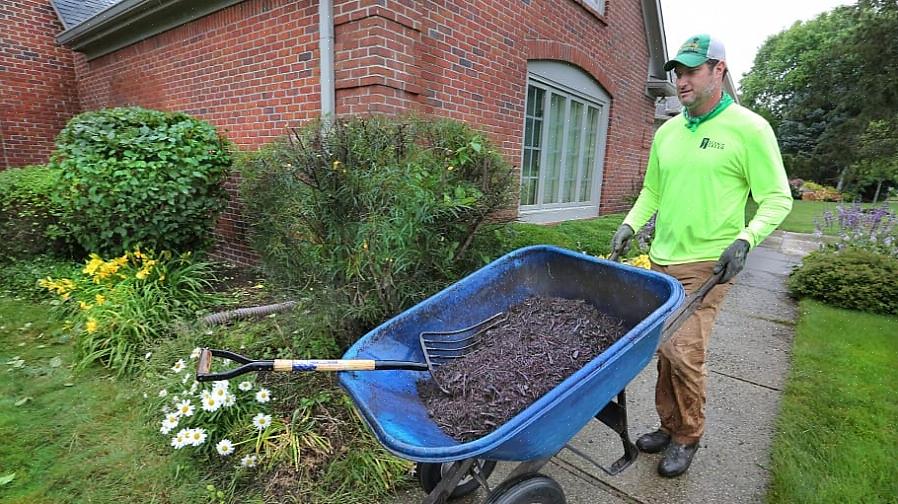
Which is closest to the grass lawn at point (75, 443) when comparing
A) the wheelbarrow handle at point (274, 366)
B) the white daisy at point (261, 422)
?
the white daisy at point (261, 422)

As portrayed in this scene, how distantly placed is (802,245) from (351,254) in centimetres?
1031

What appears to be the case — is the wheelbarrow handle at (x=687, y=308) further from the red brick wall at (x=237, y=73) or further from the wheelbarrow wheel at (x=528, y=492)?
the red brick wall at (x=237, y=73)

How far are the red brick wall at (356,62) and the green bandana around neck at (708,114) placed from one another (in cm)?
254

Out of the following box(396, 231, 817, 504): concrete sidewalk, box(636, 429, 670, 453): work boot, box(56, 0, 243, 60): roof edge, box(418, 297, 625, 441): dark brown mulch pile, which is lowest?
box(396, 231, 817, 504): concrete sidewalk

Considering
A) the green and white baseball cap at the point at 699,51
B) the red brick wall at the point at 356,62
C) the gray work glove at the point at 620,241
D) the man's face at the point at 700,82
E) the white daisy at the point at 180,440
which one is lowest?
the white daisy at the point at 180,440

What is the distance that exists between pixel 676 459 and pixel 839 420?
1.29 m

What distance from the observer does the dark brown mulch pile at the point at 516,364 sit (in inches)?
64.4

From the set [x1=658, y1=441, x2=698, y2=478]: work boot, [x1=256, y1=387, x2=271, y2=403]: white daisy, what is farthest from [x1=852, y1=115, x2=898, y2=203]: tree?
[x1=256, y1=387, x2=271, y2=403]: white daisy

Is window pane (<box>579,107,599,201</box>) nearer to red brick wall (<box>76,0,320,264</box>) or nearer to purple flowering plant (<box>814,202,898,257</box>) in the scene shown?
purple flowering plant (<box>814,202,898,257</box>)

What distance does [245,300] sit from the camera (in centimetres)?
402

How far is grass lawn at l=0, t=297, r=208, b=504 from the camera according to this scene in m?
2.09

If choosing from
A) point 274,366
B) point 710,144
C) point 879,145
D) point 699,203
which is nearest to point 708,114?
point 710,144

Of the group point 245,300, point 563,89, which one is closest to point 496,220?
point 245,300

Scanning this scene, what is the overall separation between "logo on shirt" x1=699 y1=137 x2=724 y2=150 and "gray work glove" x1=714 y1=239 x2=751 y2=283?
47 centimetres
